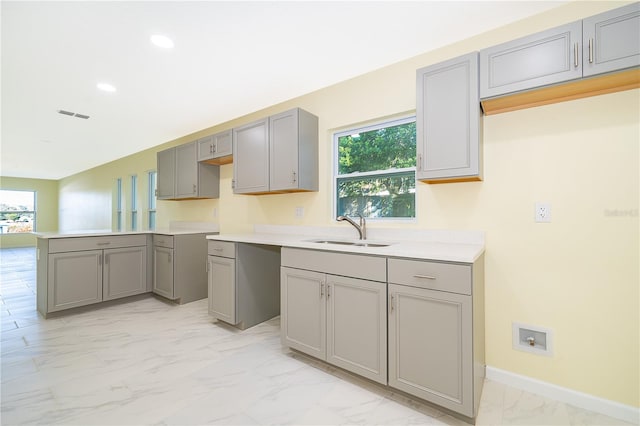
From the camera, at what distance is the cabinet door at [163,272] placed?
366 centimetres

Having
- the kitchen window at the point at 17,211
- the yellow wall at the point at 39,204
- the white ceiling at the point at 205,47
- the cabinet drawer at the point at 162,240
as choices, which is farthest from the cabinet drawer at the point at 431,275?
the kitchen window at the point at 17,211

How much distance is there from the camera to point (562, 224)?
1800 millimetres

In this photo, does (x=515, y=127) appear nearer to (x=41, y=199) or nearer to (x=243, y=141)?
(x=243, y=141)

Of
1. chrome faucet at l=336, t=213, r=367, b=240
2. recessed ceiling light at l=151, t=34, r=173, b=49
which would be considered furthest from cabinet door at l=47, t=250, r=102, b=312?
chrome faucet at l=336, t=213, r=367, b=240

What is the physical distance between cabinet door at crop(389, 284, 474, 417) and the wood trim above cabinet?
1.24m

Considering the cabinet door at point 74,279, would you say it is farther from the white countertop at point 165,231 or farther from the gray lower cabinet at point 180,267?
the gray lower cabinet at point 180,267

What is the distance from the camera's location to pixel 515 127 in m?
1.95

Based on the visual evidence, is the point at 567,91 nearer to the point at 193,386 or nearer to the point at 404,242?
the point at 404,242

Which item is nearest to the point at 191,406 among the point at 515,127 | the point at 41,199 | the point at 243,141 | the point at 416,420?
the point at 416,420

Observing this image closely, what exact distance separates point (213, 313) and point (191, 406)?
129cm

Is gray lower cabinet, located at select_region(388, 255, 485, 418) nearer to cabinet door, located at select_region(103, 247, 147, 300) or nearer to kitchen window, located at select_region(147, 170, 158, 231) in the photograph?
cabinet door, located at select_region(103, 247, 147, 300)

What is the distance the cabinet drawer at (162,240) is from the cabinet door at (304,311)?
207 centimetres

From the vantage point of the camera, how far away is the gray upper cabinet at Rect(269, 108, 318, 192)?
2777 millimetres

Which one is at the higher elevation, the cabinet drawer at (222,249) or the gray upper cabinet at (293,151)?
the gray upper cabinet at (293,151)
